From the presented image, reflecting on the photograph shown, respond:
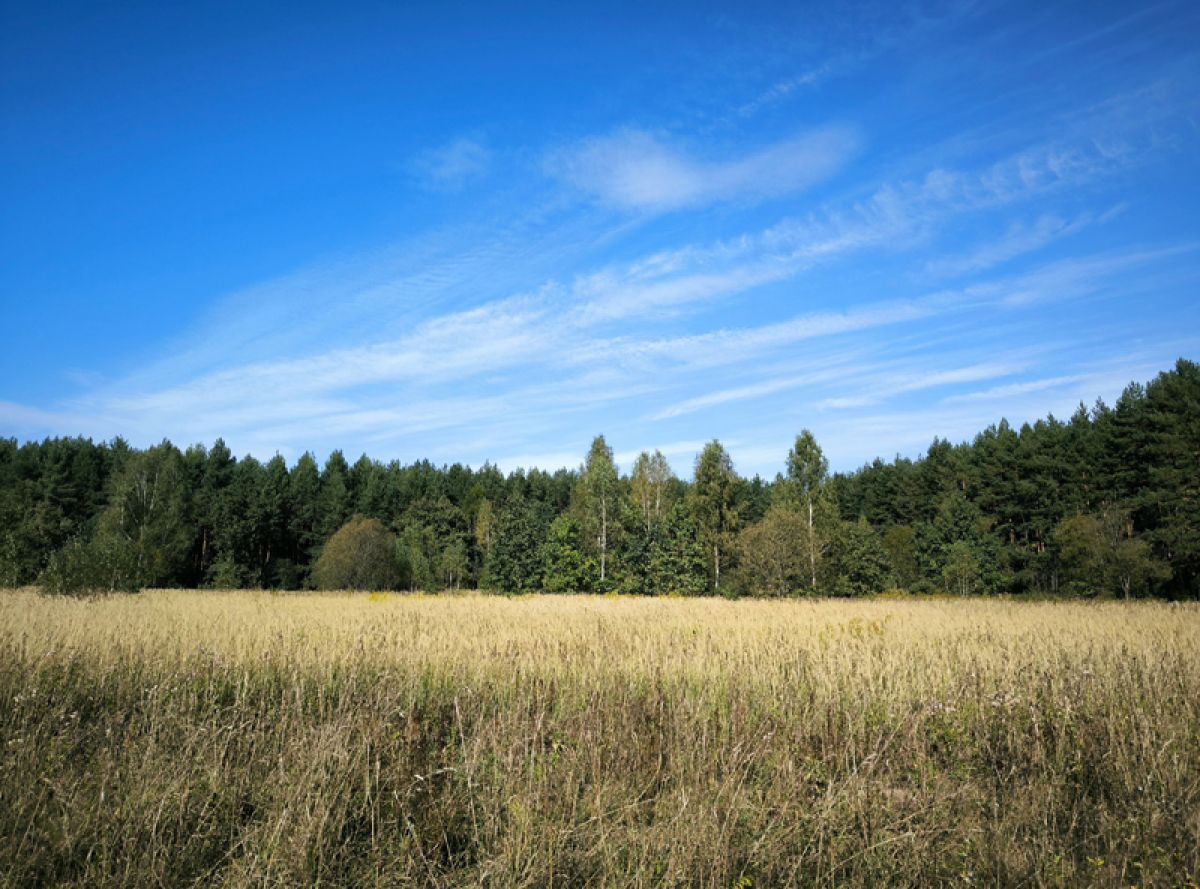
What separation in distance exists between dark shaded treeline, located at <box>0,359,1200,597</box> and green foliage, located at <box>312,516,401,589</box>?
23.2 inches

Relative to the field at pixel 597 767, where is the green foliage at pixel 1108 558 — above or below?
below

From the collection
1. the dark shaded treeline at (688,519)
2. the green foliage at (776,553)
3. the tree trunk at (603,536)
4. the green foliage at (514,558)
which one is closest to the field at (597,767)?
the dark shaded treeline at (688,519)

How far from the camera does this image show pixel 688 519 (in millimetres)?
49688

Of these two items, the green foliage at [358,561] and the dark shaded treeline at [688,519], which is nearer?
the dark shaded treeline at [688,519]

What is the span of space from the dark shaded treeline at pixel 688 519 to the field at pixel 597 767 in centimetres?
2077

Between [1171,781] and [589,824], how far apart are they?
407cm

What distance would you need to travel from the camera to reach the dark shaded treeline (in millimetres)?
35906

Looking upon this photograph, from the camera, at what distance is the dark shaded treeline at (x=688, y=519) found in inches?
1414

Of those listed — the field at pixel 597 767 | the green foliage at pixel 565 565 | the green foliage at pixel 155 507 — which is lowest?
the green foliage at pixel 565 565

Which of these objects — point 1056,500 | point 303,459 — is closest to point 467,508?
point 303,459

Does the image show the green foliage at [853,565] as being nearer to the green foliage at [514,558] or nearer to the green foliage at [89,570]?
the green foliage at [514,558]

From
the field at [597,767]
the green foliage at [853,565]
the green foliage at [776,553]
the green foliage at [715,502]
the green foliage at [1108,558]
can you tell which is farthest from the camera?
the green foliage at [715,502]

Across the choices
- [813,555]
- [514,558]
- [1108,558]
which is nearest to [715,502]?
[813,555]

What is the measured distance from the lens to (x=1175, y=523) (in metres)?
35.9
